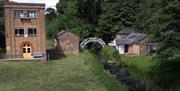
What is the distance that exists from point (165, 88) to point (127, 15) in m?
50.6

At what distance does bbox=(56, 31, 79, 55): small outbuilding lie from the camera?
62969 millimetres

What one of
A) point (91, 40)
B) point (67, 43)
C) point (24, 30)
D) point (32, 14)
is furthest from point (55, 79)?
point (91, 40)

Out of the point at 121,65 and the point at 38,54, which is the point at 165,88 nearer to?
the point at 121,65

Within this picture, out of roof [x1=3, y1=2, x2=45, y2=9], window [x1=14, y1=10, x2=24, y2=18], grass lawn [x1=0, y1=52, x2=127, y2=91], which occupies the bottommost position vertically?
grass lawn [x1=0, y1=52, x2=127, y2=91]

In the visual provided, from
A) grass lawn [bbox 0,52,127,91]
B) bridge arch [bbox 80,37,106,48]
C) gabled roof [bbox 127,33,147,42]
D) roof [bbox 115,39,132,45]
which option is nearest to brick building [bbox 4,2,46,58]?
grass lawn [bbox 0,52,127,91]

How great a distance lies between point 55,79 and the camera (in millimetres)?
32312

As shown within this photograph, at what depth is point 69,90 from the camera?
26516 mm

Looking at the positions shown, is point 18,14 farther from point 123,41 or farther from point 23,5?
point 123,41

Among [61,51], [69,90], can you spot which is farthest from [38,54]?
[69,90]

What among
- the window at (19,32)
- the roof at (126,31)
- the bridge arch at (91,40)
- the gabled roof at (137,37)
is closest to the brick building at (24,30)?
the window at (19,32)

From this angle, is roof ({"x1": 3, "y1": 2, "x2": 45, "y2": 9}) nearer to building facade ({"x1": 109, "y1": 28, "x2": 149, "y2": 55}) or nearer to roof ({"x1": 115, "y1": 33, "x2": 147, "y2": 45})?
building facade ({"x1": 109, "y1": 28, "x2": 149, "y2": 55})

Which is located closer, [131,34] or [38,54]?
[38,54]

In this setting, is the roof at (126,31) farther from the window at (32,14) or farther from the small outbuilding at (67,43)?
the window at (32,14)

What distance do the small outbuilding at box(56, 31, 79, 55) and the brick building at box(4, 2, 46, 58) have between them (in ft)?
33.7
